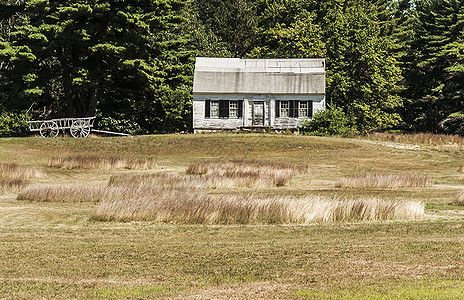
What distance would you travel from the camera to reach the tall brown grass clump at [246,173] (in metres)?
26.2

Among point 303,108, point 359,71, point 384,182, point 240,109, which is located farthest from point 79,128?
point 384,182

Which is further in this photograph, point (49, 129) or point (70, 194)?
point (49, 129)

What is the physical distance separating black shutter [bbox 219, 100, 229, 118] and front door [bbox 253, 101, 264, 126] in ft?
7.11

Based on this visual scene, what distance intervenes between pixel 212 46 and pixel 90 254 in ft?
183

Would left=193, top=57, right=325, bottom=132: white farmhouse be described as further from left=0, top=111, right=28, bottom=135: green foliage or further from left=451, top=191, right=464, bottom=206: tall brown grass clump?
left=451, top=191, right=464, bottom=206: tall brown grass clump

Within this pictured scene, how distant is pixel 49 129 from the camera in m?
50.7

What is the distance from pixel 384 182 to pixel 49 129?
1242 inches

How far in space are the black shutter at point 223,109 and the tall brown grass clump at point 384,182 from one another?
27638 millimetres

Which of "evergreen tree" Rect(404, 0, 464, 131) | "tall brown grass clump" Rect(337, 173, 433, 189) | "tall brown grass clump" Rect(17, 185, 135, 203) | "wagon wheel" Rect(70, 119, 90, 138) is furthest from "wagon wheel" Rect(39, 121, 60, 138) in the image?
"evergreen tree" Rect(404, 0, 464, 131)

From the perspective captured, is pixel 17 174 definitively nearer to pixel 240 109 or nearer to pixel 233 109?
pixel 233 109

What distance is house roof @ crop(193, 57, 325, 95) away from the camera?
5369 cm

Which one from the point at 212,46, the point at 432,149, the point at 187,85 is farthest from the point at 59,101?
the point at 432,149

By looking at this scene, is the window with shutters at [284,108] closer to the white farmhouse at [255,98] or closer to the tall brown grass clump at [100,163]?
the white farmhouse at [255,98]

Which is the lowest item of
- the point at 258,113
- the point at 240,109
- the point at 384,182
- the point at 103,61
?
the point at 384,182
